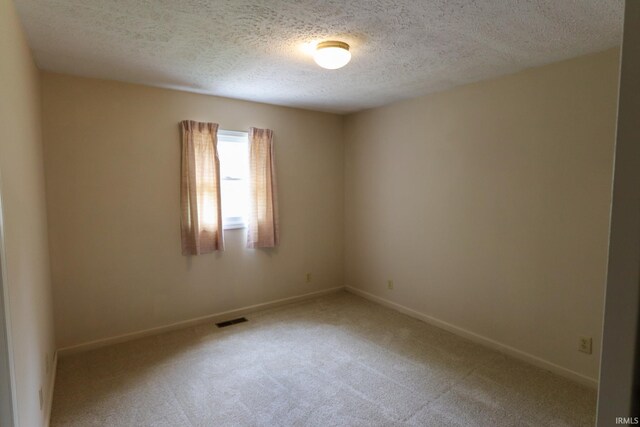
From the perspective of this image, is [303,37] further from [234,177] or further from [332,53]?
[234,177]

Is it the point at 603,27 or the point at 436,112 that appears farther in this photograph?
the point at 436,112

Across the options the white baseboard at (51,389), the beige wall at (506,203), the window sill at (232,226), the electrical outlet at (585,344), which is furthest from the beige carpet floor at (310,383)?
the window sill at (232,226)

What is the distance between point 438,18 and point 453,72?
→ 103 centimetres

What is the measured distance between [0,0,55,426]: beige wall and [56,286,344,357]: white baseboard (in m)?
0.59

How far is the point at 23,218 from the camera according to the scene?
69.3 inches

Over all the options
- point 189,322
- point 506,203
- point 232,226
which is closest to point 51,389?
point 189,322

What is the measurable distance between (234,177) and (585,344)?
3.53 meters

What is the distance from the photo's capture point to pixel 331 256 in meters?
4.70

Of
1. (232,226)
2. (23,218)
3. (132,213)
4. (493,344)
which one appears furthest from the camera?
(232,226)

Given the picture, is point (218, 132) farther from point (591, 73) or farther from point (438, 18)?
→ point (591, 73)

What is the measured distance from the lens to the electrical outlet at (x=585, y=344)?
99.7 inches

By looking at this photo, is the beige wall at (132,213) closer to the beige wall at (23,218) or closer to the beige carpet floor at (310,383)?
the beige carpet floor at (310,383)

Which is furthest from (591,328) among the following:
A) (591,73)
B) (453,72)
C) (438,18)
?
(438,18)

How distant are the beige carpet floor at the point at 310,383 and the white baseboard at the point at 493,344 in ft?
0.23
